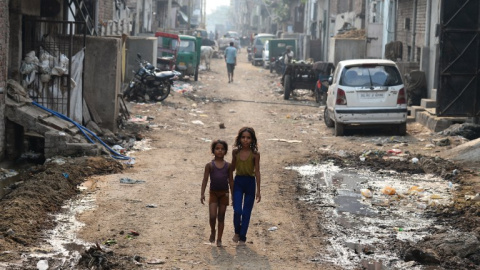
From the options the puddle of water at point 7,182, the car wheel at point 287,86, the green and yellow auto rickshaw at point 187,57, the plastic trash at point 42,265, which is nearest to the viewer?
the plastic trash at point 42,265

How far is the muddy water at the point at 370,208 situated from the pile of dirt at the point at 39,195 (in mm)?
2839

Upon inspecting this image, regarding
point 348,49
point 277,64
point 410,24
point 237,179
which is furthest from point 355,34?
point 237,179

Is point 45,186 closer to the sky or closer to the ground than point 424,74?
closer to the ground

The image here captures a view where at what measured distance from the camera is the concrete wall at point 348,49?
31156mm

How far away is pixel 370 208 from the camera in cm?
973

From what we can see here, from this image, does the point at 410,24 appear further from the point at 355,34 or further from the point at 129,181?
the point at 129,181

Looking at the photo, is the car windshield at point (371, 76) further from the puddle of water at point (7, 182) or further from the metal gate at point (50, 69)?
the puddle of water at point (7, 182)

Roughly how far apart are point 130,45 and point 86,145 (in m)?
13.4

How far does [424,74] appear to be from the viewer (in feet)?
66.0

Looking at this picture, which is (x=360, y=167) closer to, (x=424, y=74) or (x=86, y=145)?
(x=86, y=145)

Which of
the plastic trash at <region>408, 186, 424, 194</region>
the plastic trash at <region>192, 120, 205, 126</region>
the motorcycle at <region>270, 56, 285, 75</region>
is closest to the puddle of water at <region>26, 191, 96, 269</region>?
the plastic trash at <region>408, 186, 424, 194</region>

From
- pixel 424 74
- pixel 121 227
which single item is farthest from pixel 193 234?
pixel 424 74

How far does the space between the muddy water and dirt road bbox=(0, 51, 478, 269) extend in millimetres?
189

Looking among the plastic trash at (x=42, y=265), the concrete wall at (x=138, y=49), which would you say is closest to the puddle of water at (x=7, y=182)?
the plastic trash at (x=42, y=265)
